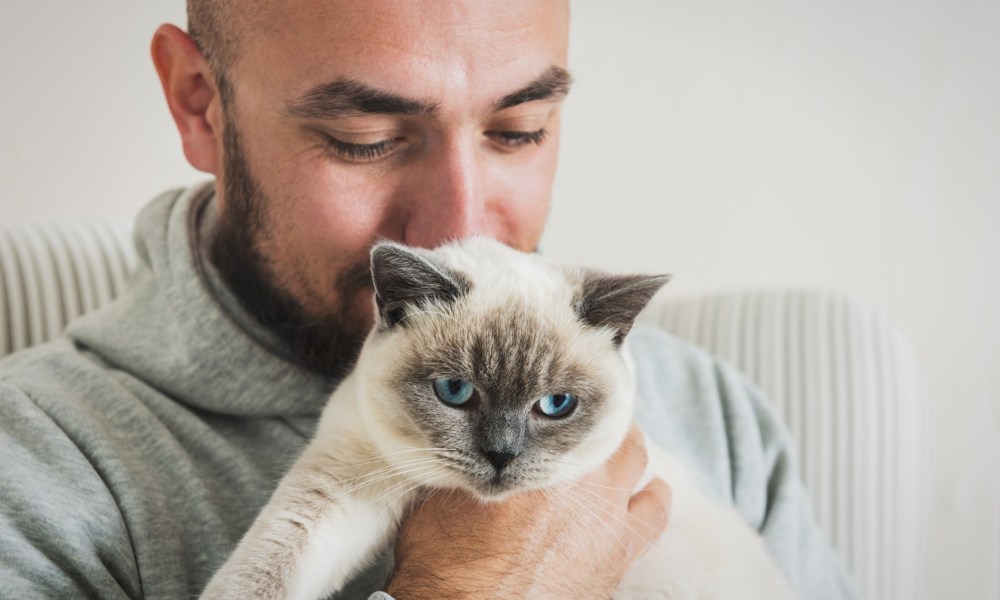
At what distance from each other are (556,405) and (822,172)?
2180 millimetres

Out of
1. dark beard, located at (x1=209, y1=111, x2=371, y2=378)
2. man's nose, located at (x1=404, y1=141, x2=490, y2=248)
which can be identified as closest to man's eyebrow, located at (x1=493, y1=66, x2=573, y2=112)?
man's nose, located at (x1=404, y1=141, x2=490, y2=248)

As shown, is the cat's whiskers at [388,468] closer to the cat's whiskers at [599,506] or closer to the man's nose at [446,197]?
the cat's whiskers at [599,506]

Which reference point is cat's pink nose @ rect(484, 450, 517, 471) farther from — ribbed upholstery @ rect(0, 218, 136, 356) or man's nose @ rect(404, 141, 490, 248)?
ribbed upholstery @ rect(0, 218, 136, 356)

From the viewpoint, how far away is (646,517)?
1.35m

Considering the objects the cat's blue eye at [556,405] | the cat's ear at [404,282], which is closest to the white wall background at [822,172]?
the cat's ear at [404,282]

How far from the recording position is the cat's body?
47.1 inches

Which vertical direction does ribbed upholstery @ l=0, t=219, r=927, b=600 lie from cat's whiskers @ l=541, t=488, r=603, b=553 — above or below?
below

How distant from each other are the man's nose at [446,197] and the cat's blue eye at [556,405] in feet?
1.33

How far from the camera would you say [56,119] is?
2227mm

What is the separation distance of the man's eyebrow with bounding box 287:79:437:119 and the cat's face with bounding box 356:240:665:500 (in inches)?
11.8

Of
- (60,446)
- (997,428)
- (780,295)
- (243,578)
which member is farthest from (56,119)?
(997,428)

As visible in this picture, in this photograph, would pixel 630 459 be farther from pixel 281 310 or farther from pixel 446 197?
pixel 281 310

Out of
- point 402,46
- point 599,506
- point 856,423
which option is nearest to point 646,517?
point 599,506

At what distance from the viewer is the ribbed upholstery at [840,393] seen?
2420mm
